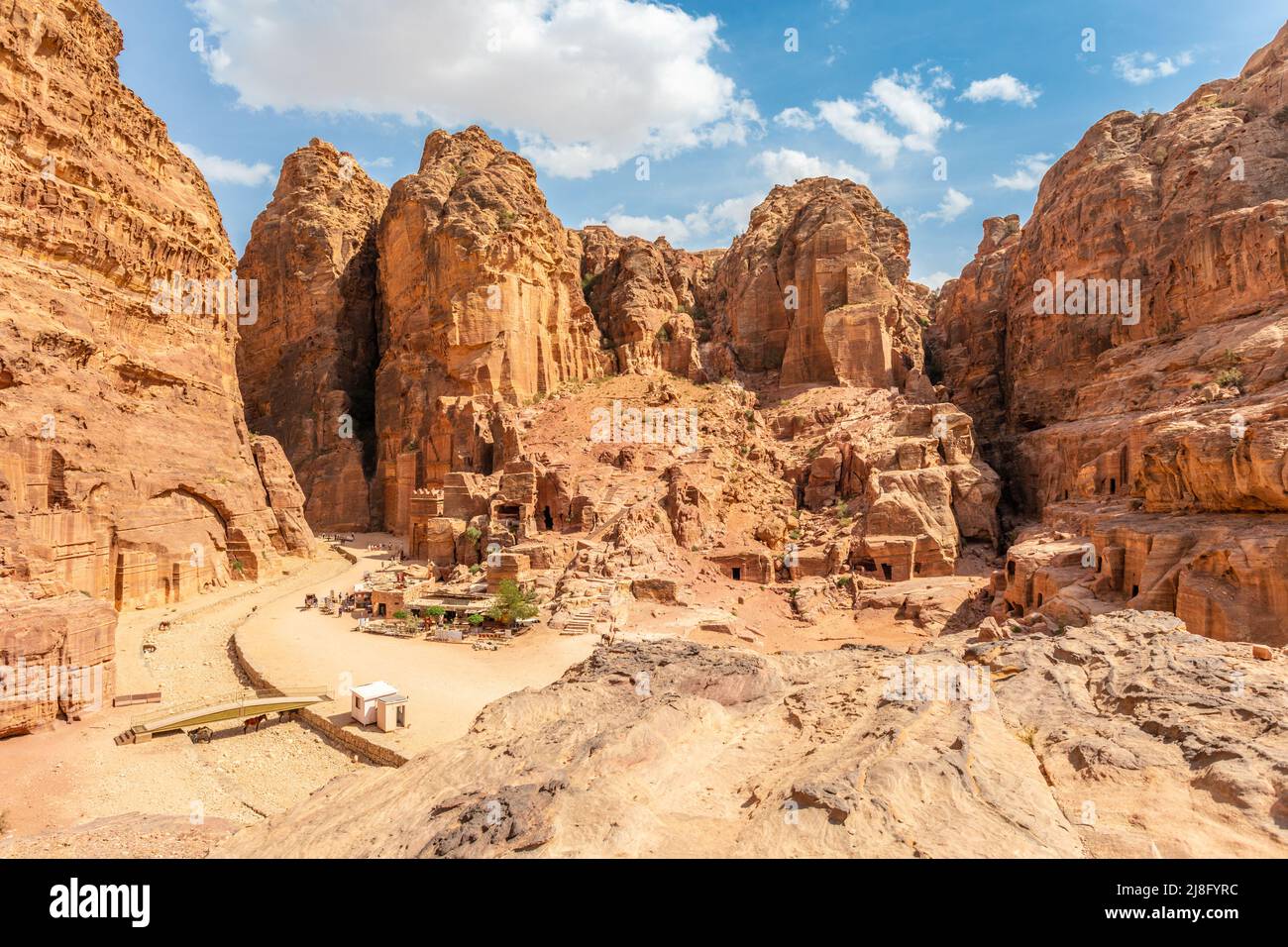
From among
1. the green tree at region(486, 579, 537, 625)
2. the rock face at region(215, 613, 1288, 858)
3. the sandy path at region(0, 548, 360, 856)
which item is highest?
the rock face at region(215, 613, 1288, 858)

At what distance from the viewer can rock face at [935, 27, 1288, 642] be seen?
18.7 meters

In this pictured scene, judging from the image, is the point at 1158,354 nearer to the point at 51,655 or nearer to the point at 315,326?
the point at 51,655

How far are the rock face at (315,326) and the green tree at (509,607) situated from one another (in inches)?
1136

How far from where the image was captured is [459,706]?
16.7 meters

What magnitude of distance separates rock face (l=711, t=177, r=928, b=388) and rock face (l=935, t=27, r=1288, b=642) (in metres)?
7.25

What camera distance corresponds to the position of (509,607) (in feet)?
78.9

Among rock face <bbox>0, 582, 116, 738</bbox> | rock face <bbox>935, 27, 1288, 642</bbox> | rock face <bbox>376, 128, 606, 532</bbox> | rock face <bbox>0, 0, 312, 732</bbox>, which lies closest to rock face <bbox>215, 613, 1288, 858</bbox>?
rock face <bbox>935, 27, 1288, 642</bbox>

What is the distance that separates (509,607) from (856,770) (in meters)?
19.5

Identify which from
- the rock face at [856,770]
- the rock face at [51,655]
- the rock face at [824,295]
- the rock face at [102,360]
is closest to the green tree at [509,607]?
the rock face at [51,655]

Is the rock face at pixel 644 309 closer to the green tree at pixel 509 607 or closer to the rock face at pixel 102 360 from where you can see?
the rock face at pixel 102 360
